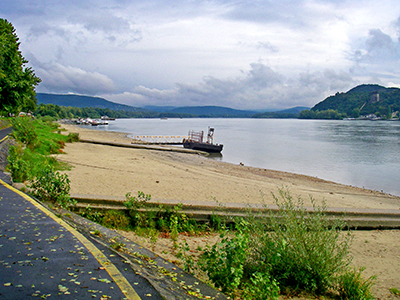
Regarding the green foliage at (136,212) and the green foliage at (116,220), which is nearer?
the green foliage at (116,220)

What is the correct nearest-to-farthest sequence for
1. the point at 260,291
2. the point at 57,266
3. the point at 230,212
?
1. the point at 57,266
2. the point at 260,291
3. the point at 230,212

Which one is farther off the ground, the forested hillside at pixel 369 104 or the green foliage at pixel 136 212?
the forested hillside at pixel 369 104

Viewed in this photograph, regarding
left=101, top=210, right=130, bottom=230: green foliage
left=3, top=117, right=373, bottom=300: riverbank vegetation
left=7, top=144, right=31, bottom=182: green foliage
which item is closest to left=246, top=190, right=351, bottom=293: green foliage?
left=3, top=117, right=373, bottom=300: riverbank vegetation

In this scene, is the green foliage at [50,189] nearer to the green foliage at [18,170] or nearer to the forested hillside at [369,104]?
the green foliage at [18,170]

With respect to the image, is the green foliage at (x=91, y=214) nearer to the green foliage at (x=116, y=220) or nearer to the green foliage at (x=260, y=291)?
the green foliage at (x=116, y=220)

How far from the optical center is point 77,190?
9.07 m

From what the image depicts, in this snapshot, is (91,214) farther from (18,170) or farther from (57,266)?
(57,266)

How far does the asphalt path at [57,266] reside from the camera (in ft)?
10.2

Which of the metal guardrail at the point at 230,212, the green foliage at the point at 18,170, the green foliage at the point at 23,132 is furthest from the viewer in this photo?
the green foliage at the point at 23,132

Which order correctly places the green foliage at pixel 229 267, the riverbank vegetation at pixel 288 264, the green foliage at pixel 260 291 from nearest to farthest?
1. the green foliage at pixel 260 291
2. the green foliage at pixel 229 267
3. the riverbank vegetation at pixel 288 264

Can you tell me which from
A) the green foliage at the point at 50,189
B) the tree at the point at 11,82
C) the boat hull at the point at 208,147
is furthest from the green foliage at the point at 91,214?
the boat hull at the point at 208,147

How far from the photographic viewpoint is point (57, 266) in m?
3.63

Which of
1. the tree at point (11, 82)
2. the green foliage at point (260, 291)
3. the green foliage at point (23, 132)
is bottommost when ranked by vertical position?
the green foliage at point (260, 291)

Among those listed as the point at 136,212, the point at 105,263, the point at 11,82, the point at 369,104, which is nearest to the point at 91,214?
the point at 136,212
